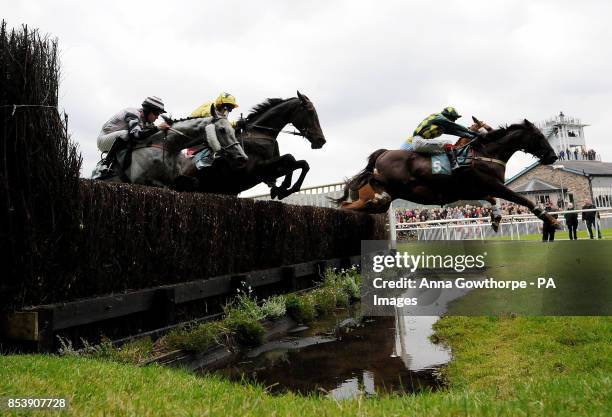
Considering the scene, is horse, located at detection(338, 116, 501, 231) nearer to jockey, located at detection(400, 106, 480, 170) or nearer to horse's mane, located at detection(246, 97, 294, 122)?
jockey, located at detection(400, 106, 480, 170)

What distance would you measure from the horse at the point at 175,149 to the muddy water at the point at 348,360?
9.09ft

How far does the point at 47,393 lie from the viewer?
253 cm

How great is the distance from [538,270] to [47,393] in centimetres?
587

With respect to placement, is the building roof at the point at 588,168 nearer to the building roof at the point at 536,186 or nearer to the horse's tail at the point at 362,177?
the building roof at the point at 536,186

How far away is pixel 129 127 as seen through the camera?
796 cm

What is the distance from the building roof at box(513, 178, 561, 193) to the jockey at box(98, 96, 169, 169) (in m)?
41.5

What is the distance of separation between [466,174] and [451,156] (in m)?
0.44

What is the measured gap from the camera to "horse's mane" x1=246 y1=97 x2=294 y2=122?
9133 mm

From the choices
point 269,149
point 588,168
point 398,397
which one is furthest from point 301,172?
point 588,168

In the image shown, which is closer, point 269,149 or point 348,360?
point 348,360

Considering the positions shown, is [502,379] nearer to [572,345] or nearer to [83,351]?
[572,345]

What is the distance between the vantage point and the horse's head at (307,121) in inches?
372

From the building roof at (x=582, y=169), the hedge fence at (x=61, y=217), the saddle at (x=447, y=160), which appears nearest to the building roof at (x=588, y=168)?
the building roof at (x=582, y=169)

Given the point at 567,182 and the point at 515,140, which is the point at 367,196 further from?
the point at 567,182
